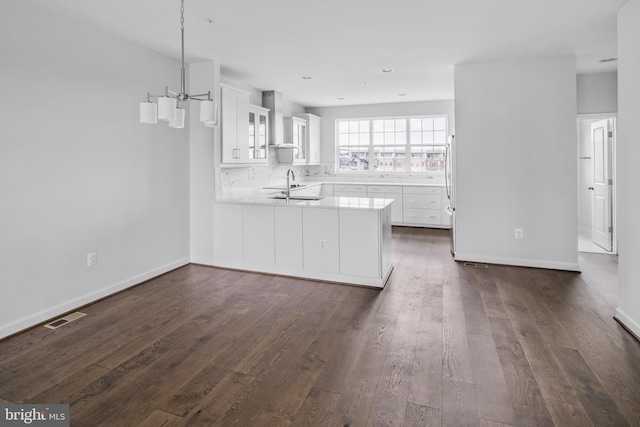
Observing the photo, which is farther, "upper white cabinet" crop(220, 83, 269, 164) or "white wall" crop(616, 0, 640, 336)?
"upper white cabinet" crop(220, 83, 269, 164)

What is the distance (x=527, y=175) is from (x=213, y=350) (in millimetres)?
4084

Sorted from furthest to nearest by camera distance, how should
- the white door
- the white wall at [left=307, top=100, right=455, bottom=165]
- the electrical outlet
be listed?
the white wall at [left=307, top=100, right=455, bottom=165]
the white door
the electrical outlet

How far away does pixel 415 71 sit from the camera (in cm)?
514

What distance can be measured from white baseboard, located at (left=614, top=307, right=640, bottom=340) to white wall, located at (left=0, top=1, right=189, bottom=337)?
448 centimetres

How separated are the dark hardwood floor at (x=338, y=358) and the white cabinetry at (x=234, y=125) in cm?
185

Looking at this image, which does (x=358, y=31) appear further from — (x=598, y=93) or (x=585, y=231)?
(x=585, y=231)

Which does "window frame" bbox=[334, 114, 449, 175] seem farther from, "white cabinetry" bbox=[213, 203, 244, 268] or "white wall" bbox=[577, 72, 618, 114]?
"white cabinetry" bbox=[213, 203, 244, 268]

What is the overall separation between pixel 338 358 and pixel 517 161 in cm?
352

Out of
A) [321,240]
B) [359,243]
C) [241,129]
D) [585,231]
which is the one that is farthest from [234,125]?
[585,231]

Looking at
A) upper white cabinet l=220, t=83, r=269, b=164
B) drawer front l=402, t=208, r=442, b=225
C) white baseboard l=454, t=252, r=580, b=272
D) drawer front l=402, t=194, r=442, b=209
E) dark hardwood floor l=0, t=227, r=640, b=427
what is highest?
upper white cabinet l=220, t=83, r=269, b=164

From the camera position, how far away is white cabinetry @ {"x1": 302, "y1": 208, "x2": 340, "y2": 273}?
4074 mm

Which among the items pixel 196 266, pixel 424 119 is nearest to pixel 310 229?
pixel 196 266

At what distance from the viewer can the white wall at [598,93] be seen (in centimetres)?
527

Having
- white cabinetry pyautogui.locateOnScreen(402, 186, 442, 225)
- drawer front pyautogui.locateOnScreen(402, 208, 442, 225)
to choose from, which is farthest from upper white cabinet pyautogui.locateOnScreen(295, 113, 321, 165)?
drawer front pyautogui.locateOnScreen(402, 208, 442, 225)
